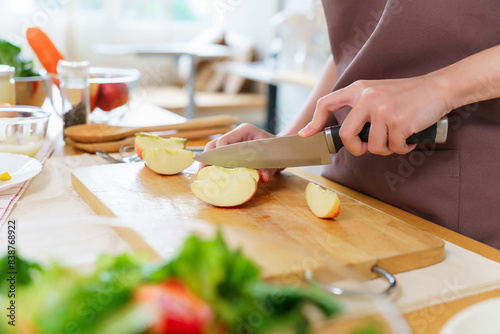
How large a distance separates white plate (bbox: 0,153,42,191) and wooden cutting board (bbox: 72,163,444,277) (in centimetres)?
8

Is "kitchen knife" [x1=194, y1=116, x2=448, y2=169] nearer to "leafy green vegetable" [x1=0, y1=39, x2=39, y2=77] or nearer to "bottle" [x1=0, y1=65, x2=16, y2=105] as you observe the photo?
"bottle" [x1=0, y1=65, x2=16, y2=105]

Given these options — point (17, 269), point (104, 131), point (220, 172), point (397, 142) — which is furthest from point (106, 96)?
point (17, 269)

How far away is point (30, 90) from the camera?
158 centimetres

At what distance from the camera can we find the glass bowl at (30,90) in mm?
1545

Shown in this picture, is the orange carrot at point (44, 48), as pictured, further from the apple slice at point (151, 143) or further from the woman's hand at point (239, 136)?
the woman's hand at point (239, 136)

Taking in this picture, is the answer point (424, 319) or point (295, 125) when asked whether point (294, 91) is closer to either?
point (295, 125)

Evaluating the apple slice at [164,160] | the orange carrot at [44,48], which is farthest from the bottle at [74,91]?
the apple slice at [164,160]

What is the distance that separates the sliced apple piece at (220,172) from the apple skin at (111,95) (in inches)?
23.5

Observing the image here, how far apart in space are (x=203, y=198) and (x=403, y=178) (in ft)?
1.36

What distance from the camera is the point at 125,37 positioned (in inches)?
237

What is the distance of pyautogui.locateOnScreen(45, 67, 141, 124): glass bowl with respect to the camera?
4.84 ft

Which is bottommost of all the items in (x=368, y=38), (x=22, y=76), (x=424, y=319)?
(x=424, y=319)

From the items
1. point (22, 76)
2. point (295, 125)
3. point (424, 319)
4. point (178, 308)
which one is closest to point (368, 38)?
point (295, 125)

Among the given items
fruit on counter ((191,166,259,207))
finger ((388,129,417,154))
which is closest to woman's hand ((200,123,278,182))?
fruit on counter ((191,166,259,207))
